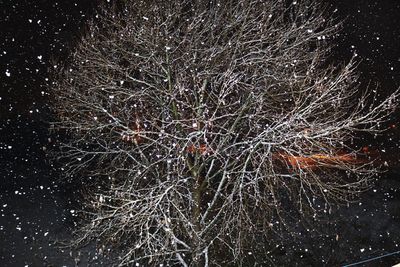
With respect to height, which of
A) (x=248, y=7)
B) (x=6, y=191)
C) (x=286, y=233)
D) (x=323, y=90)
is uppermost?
(x=248, y=7)

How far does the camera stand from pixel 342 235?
76.6 ft

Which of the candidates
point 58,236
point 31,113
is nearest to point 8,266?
point 58,236

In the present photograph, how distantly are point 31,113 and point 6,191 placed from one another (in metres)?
5.29

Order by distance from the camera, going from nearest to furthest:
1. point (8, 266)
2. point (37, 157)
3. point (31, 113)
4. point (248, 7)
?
1. point (248, 7)
2. point (8, 266)
3. point (31, 113)
4. point (37, 157)

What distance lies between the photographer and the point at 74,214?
23109 millimetres

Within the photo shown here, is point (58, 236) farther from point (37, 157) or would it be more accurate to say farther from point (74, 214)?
point (37, 157)

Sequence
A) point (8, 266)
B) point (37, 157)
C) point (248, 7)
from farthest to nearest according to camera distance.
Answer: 1. point (37, 157)
2. point (8, 266)
3. point (248, 7)

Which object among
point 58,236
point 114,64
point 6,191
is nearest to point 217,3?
point 114,64

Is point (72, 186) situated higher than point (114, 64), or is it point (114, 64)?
point (114, 64)

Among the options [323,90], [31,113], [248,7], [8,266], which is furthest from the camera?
[31,113]

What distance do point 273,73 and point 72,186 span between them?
1794 cm

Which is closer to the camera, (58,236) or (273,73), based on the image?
(273,73)

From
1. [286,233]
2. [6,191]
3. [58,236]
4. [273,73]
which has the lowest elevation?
[286,233]

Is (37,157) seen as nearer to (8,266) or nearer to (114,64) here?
(8,266)
